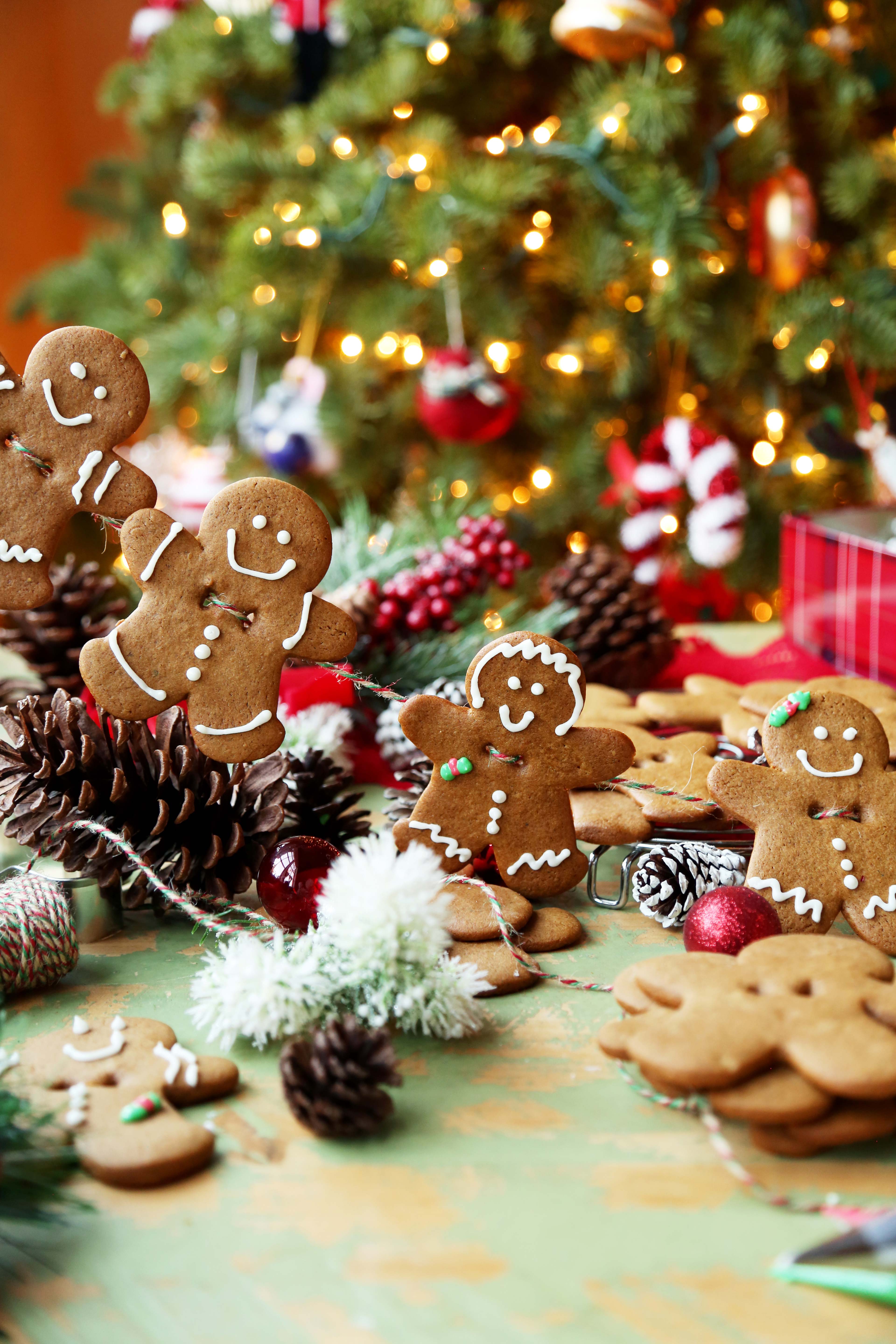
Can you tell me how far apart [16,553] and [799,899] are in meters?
0.53

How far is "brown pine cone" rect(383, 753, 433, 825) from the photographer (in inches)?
30.6

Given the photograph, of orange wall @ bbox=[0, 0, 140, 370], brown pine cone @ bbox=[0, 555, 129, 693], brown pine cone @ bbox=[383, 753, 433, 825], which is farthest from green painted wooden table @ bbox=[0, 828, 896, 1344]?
orange wall @ bbox=[0, 0, 140, 370]

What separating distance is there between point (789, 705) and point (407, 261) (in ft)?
4.38

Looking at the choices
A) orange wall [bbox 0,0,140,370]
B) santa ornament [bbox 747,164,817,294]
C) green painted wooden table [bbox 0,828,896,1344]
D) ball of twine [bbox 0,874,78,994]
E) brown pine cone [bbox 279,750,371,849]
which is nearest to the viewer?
green painted wooden table [bbox 0,828,896,1344]

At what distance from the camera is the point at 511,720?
68 cm

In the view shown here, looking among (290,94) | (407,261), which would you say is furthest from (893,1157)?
(290,94)

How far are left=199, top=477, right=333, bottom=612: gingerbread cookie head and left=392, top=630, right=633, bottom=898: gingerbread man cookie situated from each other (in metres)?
0.11

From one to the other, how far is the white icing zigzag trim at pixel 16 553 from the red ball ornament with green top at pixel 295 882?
0.24 metres

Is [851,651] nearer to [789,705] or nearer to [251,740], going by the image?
[789,705]

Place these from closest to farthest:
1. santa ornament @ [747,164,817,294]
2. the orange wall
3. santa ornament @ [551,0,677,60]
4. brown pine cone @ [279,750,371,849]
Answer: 1. brown pine cone @ [279,750,371,849]
2. santa ornament @ [551,0,677,60]
3. santa ornament @ [747,164,817,294]
4. the orange wall

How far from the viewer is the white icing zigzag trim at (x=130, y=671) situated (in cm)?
64

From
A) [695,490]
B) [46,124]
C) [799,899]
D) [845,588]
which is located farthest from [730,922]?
[46,124]

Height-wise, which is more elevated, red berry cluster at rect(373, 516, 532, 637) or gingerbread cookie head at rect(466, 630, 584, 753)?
red berry cluster at rect(373, 516, 532, 637)

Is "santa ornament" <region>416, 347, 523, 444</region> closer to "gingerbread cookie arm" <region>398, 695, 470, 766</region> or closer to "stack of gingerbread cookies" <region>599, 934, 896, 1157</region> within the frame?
"gingerbread cookie arm" <region>398, 695, 470, 766</region>
